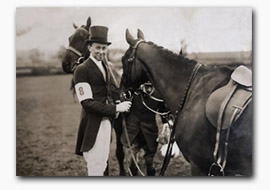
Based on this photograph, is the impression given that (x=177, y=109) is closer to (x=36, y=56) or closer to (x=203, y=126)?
(x=203, y=126)

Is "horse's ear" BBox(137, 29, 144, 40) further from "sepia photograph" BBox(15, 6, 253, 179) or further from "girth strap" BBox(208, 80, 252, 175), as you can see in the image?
"girth strap" BBox(208, 80, 252, 175)

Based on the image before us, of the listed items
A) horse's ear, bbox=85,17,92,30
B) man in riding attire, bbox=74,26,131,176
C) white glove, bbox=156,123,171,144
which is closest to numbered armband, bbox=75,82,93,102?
man in riding attire, bbox=74,26,131,176

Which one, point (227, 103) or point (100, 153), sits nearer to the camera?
point (227, 103)

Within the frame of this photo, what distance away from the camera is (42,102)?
7.71 ft

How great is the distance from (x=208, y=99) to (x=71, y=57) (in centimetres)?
90

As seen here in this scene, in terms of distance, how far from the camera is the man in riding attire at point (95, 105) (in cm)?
229

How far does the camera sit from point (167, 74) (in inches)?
85.0

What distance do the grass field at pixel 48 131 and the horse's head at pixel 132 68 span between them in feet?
1.19

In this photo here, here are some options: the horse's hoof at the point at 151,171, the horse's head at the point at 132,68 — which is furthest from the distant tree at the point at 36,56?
the horse's hoof at the point at 151,171

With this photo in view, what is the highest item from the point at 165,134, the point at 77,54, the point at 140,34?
the point at 140,34

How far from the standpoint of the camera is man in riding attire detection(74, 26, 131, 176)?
2.29 metres

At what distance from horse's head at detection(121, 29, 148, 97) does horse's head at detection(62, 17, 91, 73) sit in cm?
26

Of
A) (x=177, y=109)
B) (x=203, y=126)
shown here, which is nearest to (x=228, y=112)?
(x=203, y=126)

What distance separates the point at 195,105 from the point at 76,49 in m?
0.84
